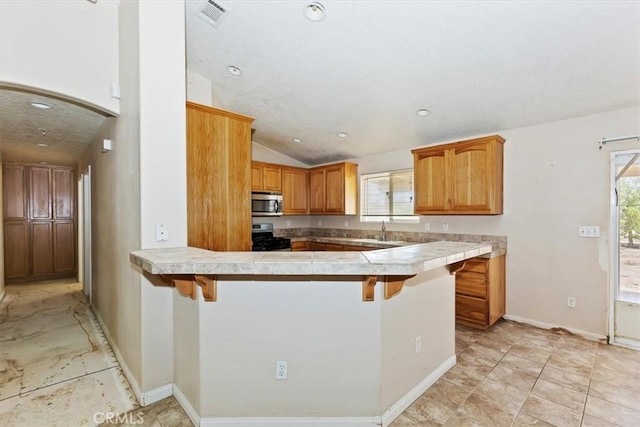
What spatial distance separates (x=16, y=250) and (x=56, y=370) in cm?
447

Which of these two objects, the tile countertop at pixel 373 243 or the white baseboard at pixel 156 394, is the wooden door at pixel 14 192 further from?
the white baseboard at pixel 156 394

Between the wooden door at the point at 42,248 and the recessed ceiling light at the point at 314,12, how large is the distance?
636 cm

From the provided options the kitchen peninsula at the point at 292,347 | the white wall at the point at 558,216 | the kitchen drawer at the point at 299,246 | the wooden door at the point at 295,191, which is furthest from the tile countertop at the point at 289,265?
the wooden door at the point at 295,191

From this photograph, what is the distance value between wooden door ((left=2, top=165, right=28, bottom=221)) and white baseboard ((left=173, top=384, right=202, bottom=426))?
5.67 meters

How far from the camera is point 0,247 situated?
4555 mm

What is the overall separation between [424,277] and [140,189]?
6.86 feet

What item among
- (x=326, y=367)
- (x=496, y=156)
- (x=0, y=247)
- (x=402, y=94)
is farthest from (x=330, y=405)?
(x=0, y=247)

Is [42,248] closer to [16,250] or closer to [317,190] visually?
[16,250]

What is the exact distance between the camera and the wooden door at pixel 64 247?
5867 millimetres

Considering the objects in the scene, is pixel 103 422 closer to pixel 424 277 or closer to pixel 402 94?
pixel 424 277

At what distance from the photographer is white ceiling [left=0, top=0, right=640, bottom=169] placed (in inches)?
85.6

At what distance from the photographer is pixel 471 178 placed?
143 inches

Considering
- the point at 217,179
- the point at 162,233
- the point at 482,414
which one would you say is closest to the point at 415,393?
the point at 482,414

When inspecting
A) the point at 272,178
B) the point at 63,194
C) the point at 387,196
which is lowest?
the point at 387,196
